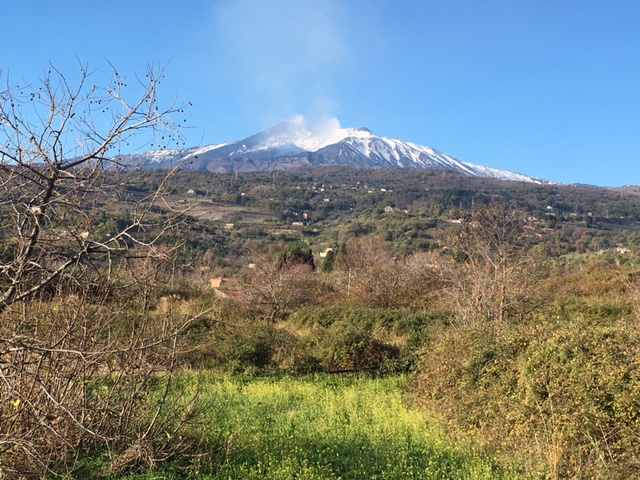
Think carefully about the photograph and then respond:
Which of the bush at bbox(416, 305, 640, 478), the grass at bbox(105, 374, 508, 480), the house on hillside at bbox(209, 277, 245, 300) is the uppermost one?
the bush at bbox(416, 305, 640, 478)

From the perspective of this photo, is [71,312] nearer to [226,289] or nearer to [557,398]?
[557,398]

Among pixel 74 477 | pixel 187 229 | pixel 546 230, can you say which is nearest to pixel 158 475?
pixel 74 477

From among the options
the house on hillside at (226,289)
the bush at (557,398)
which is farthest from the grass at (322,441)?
the house on hillside at (226,289)

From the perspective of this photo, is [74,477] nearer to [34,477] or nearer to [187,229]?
[34,477]

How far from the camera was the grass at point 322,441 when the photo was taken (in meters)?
5.64

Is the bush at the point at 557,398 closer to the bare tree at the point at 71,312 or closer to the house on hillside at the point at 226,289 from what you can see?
the bare tree at the point at 71,312

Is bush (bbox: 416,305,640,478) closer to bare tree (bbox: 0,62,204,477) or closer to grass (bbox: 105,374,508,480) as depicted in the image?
grass (bbox: 105,374,508,480)

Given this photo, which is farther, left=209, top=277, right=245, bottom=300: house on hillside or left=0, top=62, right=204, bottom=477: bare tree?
left=209, top=277, right=245, bottom=300: house on hillside

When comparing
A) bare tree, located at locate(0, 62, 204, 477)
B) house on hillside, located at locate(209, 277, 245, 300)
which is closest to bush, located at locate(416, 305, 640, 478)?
bare tree, located at locate(0, 62, 204, 477)

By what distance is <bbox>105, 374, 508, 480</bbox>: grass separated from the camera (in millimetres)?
5641

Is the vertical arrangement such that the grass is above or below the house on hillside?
above

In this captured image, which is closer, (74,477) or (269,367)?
(74,477)

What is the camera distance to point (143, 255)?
3.66 meters

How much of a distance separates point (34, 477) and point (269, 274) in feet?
71.7
